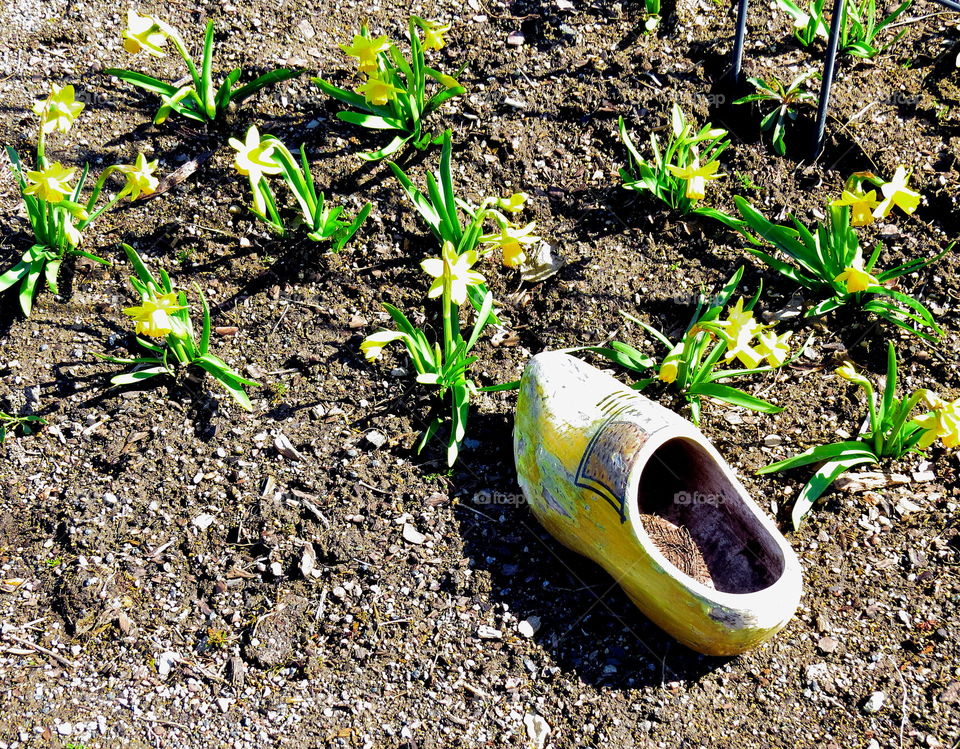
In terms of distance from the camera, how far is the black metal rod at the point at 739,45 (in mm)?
3125

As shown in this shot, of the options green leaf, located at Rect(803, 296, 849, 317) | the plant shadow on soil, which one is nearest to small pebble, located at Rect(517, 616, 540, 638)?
the plant shadow on soil

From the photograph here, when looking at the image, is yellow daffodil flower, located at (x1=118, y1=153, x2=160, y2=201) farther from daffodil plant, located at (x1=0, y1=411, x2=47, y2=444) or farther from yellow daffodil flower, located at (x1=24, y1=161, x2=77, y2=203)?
daffodil plant, located at (x1=0, y1=411, x2=47, y2=444)

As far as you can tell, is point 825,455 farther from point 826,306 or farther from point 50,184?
point 50,184

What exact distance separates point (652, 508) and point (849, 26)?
2.18 metres

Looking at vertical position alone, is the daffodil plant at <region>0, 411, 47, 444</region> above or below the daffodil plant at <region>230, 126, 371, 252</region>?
below

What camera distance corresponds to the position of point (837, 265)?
2.77m

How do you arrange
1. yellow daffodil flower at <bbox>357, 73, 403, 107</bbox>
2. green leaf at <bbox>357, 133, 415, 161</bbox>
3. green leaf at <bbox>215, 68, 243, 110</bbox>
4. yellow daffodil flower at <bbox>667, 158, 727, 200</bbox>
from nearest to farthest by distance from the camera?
1. yellow daffodil flower at <bbox>667, 158, 727, 200</bbox>
2. yellow daffodil flower at <bbox>357, 73, 403, 107</bbox>
3. green leaf at <bbox>357, 133, 415, 161</bbox>
4. green leaf at <bbox>215, 68, 243, 110</bbox>

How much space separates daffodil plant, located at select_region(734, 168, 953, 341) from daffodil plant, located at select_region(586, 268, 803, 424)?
0.19m

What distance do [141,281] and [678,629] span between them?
1.80 metres

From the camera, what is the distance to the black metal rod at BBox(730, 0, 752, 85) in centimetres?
312

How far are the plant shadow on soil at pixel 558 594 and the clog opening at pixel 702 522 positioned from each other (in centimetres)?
19

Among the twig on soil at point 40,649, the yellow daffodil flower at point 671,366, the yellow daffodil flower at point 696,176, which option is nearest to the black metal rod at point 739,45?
the yellow daffodil flower at point 696,176

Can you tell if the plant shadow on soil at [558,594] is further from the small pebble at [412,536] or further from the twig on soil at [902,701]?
the twig on soil at [902,701]

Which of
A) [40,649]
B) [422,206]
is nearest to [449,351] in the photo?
[422,206]
